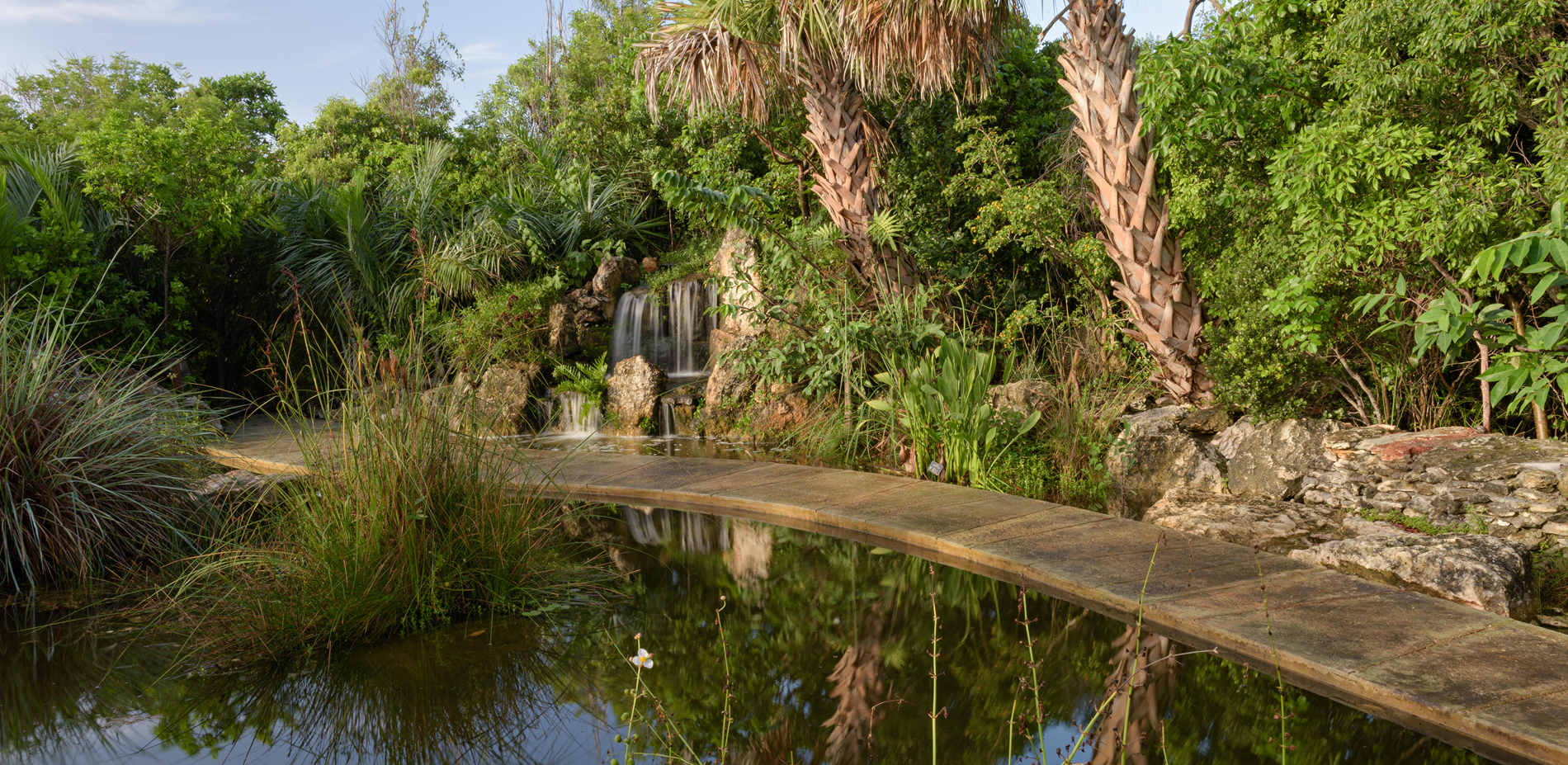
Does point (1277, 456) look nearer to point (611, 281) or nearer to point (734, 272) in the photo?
point (734, 272)

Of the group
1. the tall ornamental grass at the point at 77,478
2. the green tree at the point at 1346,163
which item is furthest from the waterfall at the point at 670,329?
the tall ornamental grass at the point at 77,478

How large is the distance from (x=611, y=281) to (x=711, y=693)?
10.4 m

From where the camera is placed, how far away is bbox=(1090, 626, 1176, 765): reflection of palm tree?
2.81 m

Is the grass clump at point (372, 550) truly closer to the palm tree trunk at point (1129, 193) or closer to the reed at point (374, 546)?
the reed at point (374, 546)

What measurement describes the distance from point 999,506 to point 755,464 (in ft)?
7.84

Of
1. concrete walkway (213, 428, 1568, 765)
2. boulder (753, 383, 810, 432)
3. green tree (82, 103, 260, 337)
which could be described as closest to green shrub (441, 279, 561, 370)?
green tree (82, 103, 260, 337)

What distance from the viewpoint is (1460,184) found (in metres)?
5.22

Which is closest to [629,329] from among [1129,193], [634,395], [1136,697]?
[634,395]

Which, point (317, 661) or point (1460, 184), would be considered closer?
point (317, 661)

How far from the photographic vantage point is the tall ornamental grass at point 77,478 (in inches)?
183

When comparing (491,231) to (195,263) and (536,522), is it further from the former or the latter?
(536,522)

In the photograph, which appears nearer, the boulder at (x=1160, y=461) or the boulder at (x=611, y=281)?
the boulder at (x=1160, y=461)

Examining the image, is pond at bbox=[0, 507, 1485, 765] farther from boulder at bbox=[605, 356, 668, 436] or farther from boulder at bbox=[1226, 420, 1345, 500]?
boulder at bbox=[605, 356, 668, 436]

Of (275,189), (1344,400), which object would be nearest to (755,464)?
(1344,400)
